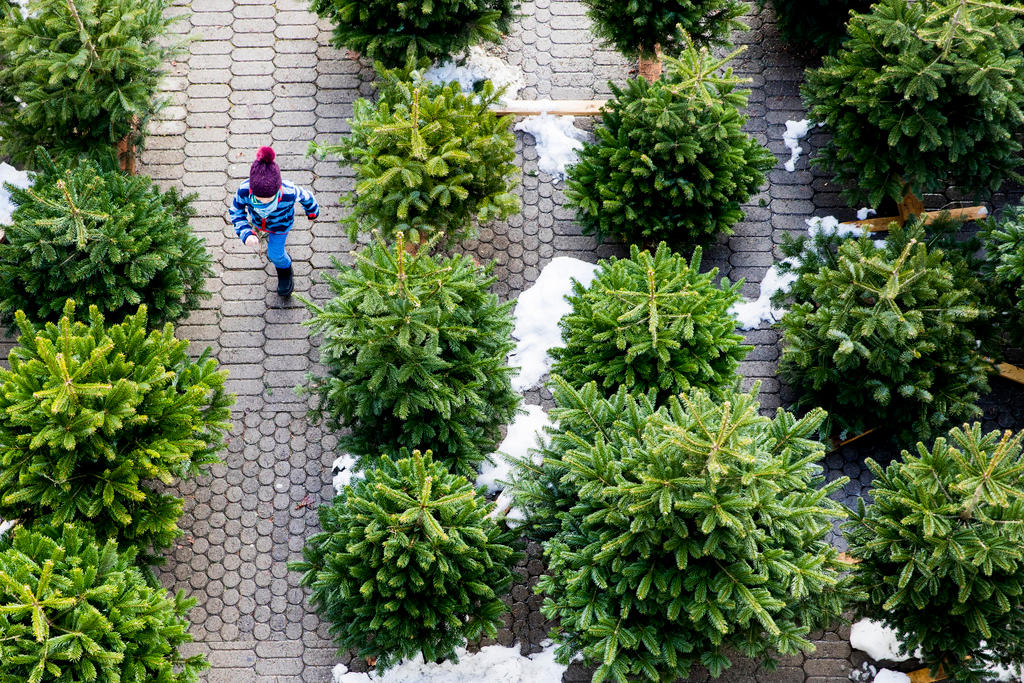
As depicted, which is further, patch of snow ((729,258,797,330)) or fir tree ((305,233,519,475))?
patch of snow ((729,258,797,330))

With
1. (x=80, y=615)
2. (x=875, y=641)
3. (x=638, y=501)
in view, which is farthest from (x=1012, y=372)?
(x=80, y=615)

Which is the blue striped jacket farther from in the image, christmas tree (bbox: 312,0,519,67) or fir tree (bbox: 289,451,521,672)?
fir tree (bbox: 289,451,521,672)

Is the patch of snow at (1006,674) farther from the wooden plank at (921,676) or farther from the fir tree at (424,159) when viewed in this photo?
the fir tree at (424,159)

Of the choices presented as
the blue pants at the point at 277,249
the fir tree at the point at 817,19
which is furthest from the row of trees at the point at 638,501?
the fir tree at the point at 817,19

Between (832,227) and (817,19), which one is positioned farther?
(817,19)

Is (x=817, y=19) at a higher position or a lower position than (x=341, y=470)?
higher

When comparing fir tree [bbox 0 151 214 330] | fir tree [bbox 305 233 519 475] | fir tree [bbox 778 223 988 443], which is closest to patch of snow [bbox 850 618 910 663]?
fir tree [bbox 778 223 988 443]

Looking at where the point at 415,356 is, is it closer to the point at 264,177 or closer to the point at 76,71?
the point at 264,177
